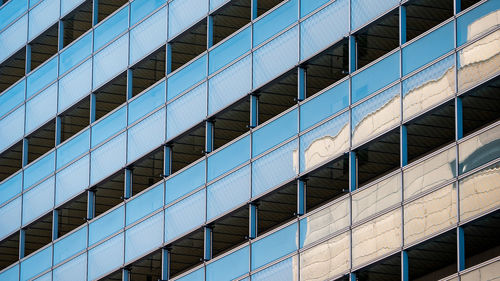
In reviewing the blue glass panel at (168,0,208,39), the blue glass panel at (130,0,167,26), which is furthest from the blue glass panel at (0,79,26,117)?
the blue glass panel at (168,0,208,39)

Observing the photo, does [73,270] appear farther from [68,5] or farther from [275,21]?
[275,21]

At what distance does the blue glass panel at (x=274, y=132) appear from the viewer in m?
58.1

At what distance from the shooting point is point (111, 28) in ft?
230

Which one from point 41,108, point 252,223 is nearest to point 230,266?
point 252,223

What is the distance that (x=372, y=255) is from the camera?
52.4 metres

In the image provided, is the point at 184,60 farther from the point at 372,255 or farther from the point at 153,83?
the point at 372,255

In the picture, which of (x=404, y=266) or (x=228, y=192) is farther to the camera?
(x=228, y=192)

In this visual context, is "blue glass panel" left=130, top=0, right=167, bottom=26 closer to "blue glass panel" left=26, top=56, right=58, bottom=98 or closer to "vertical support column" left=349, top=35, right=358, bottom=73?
"blue glass panel" left=26, top=56, right=58, bottom=98

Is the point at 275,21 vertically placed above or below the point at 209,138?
above

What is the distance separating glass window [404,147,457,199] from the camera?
50281 millimetres

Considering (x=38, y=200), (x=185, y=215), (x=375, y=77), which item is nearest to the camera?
(x=375, y=77)

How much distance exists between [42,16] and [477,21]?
2964 centimetres

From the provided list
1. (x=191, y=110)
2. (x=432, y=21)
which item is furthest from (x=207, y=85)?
(x=432, y=21)

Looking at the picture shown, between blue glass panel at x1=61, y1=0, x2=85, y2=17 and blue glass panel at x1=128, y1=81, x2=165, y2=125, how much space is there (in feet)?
23.8
